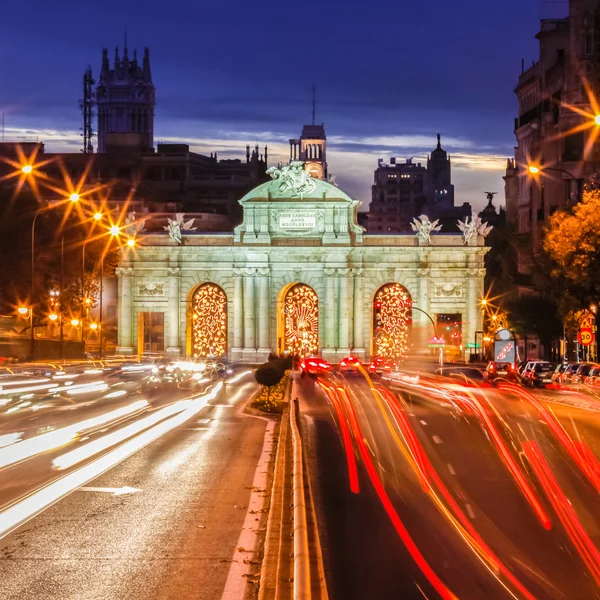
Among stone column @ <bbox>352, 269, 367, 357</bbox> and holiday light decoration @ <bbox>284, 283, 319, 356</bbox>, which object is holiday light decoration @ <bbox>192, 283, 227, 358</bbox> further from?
stone column @ <bbox>352, 269, 367, 357</bbox>

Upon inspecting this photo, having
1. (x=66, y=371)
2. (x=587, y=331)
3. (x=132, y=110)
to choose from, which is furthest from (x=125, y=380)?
(x=132, y=110)

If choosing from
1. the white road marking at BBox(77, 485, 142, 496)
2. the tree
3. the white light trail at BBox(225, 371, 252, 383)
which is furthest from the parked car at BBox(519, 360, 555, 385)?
the white road marking at BBox(77, 485, 142, 496)

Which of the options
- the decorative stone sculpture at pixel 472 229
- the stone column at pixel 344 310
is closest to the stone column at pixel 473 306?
the decorative stone sculpture at pixel 472 229

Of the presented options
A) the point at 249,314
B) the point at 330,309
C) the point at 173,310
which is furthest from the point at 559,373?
the point at 173,310

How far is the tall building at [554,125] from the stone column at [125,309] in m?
35.5

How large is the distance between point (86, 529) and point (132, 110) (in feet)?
578

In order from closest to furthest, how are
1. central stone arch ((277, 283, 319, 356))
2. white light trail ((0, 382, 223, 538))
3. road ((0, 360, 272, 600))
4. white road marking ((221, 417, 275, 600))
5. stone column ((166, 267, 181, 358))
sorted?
white road marking ((221, 417, 275, 600))
road ((0, 360, 272, 600))
white light trail ((0, 382, 223, 538))
stone column ((166, 267, 181, 358))
central stone arch ((277, 283, 319, 356))

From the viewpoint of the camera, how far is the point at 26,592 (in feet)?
45.8

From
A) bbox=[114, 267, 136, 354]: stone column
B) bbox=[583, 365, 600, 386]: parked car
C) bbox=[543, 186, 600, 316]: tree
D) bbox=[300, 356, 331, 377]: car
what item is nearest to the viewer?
bbox=[583, 365, 600, 386]: parked car

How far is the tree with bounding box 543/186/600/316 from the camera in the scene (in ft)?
196

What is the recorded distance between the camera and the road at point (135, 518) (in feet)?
47.9

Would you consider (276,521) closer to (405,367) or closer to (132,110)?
(405,367)

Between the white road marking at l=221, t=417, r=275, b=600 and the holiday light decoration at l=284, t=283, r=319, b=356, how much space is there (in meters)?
83.9

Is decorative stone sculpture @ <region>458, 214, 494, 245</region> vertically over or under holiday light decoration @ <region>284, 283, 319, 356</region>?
over
